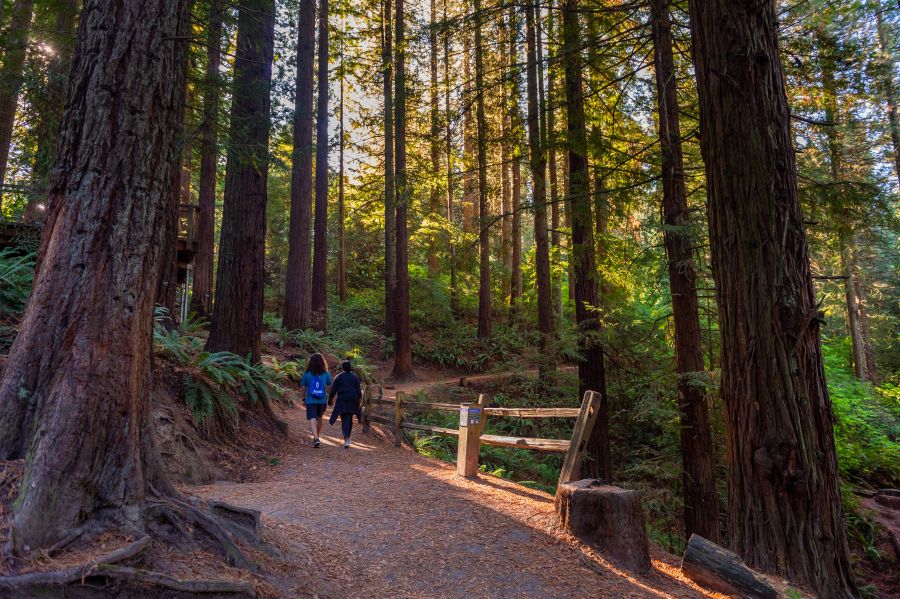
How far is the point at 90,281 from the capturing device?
3.11 meters

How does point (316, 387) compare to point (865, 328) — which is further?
point (865, 328)

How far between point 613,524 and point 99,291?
4.74 meters

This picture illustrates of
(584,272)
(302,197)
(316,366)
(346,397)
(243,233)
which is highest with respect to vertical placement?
(302,197)

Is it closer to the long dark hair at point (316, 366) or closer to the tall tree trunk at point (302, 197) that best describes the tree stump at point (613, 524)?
the long dark hair at point (316, 366)

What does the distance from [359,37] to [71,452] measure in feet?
63.8

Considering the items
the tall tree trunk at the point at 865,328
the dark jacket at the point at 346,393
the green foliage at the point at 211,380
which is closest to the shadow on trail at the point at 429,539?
the green foliage at the point at 211,380

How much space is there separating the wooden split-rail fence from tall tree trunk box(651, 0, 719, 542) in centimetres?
162

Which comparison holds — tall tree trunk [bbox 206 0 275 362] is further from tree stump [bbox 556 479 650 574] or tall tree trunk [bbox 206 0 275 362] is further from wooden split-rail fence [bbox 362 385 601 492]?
tree stump [bbox 556 479 650 574]

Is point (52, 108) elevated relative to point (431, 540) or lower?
elevated

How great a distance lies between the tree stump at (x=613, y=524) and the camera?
476 cm

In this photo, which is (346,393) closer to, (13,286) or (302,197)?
(13,286)

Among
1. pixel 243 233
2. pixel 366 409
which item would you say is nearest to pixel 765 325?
pixel 243 233

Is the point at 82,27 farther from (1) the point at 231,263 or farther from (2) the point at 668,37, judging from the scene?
(2) the point at 668,37

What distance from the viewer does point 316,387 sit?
29.6 ft
